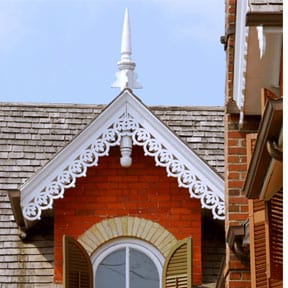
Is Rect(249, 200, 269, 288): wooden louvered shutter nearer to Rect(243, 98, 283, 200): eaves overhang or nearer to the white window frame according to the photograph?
Rect(243, 98, 283, 200): eaves overhang

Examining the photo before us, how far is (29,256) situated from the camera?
17703mm

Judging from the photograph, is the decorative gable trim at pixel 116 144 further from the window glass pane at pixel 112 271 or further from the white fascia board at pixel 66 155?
the window glass pane at pixel 112 271

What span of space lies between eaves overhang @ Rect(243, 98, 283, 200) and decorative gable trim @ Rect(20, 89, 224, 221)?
4640 millimetres

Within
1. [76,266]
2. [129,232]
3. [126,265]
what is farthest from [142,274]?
[76,266]

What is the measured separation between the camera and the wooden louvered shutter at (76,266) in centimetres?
1661

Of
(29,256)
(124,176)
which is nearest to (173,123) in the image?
(124,176)

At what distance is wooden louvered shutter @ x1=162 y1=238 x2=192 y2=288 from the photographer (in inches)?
655

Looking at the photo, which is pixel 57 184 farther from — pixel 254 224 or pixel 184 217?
pixel 254 224

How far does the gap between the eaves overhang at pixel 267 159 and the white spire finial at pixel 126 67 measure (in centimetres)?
563

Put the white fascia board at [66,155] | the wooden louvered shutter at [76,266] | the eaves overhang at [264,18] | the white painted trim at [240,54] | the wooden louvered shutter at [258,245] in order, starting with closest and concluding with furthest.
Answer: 1. the eaves overhang at [264,18]
2. the wooden louvered shutter at [258,245]
3. the white painted trim at [240,54]
4. the wooden louvered shutter at [76,266]
5. the white fascia board at [66,155]

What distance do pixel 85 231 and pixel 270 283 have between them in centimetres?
531

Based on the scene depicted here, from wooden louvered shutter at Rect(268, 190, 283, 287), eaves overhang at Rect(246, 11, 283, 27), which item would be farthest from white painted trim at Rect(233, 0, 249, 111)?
wooden louvered shutter at Rect(268, 190, 283, 287)

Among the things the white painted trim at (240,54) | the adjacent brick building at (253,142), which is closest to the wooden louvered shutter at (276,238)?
the adjacent brick building at (253,142)

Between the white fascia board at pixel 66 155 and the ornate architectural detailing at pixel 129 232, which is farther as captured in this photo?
the ornate architectural detailing at pixel 129 232
